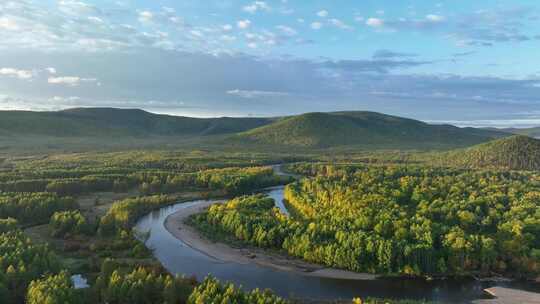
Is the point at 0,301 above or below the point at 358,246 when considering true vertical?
below

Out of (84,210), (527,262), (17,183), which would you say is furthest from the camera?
(17,183)

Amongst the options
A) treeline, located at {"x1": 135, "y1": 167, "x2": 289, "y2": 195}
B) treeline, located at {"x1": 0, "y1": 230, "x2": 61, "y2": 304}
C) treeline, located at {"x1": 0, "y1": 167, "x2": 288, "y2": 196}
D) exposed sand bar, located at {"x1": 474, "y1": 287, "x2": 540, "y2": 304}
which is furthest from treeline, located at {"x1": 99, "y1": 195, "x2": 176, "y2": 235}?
exposed sand bar, located at {"x1": 474, "y1": 287, "x2": 540, "y2": 304}

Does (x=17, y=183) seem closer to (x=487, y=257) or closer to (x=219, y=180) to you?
(x=219, y=180)

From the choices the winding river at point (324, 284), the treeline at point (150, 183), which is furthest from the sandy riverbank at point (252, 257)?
the treeline at point (150, 183)

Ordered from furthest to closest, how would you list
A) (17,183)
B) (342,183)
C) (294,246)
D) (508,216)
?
(17,183)
(342,183)
(508,216)
(294,246)

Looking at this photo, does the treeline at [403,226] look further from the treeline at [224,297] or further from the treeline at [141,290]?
the treeline at [141,290]

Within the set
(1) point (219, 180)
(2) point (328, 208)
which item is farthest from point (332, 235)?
(1) point (219, 180)

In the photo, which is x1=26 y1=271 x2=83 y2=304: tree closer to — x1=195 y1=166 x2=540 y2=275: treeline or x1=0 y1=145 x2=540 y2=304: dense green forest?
x1=0 y1=145 x2=540 y2=304: dense green forest
